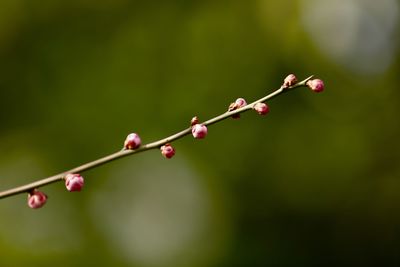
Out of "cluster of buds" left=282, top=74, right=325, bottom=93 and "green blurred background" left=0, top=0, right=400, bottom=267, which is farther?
"green blurred background" left=0, top=0, right=400, bottom=267

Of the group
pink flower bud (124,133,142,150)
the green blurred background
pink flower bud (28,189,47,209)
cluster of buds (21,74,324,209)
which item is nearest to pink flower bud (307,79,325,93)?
cluster of buds (21,74,324,209)

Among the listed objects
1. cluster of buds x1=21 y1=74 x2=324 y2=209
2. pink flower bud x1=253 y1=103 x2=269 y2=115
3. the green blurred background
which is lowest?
pink flower bud x1=253 y1=103 x2=269 y2=115

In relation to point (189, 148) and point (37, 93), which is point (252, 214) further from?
point (37, 93)

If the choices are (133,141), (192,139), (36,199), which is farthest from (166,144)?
(192,139)

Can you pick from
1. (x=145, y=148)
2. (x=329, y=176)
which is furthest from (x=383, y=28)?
(x=145, y=148)

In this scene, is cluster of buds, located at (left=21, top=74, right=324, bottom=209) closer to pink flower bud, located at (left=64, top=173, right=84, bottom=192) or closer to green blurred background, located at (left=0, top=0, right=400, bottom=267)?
pink flower bud, located at (left=64, top=173, right=84, bottom=192)

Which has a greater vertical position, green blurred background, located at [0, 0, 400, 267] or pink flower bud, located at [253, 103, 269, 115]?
green blurred background, located at [0, 0, 400, 267]

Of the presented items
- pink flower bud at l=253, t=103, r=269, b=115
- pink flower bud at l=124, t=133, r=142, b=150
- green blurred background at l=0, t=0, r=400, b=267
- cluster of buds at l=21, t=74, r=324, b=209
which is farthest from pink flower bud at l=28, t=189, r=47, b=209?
green blurred background at l=0, t=0, r=400, b=267

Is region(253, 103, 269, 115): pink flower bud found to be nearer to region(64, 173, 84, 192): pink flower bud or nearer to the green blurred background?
region(64, 173, 84, 192): pink flower bud

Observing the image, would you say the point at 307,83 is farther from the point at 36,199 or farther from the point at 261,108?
the point at 36,199
